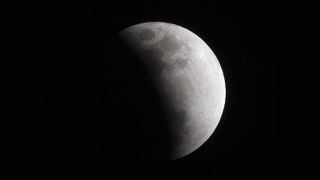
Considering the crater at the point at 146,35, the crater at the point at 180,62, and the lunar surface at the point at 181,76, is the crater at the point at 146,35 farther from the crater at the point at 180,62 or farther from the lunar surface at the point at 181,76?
the crater at the point at 180,62

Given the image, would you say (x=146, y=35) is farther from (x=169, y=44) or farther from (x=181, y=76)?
(x=181, y=76)

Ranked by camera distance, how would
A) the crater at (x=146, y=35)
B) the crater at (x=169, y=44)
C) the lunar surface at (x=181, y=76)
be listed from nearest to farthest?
the lunar surface at (x=181, y=76)
the crater at (x=169, y=44)
the crater at (x=146, y=35)

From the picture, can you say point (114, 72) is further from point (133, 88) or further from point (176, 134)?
point (176, 134)

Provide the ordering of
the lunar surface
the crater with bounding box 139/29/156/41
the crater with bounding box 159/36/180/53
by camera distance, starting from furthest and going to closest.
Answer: the crater with bounding box 139/29/156/41 → the crater with bounding box 159/36/180/53 → the lunar surface

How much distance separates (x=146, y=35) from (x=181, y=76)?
808mm

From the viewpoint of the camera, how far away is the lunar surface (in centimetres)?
525

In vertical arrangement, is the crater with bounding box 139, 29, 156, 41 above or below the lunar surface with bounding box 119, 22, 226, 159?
above

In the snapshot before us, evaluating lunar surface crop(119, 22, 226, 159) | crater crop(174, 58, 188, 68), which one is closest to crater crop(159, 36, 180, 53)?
lunar surface crop(119, 22, 226, 159)

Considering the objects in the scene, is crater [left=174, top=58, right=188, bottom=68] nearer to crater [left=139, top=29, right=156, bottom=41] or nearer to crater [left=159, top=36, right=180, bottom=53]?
crater [left=159, top=36, right=180, bottom=53]

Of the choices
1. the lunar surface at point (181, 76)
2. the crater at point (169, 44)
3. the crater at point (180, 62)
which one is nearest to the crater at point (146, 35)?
the lunar surface at point (181, 76)

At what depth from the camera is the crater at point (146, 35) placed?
5505 mm

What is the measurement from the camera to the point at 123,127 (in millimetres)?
5219

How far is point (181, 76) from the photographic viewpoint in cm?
526

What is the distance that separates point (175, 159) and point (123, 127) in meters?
1.25
